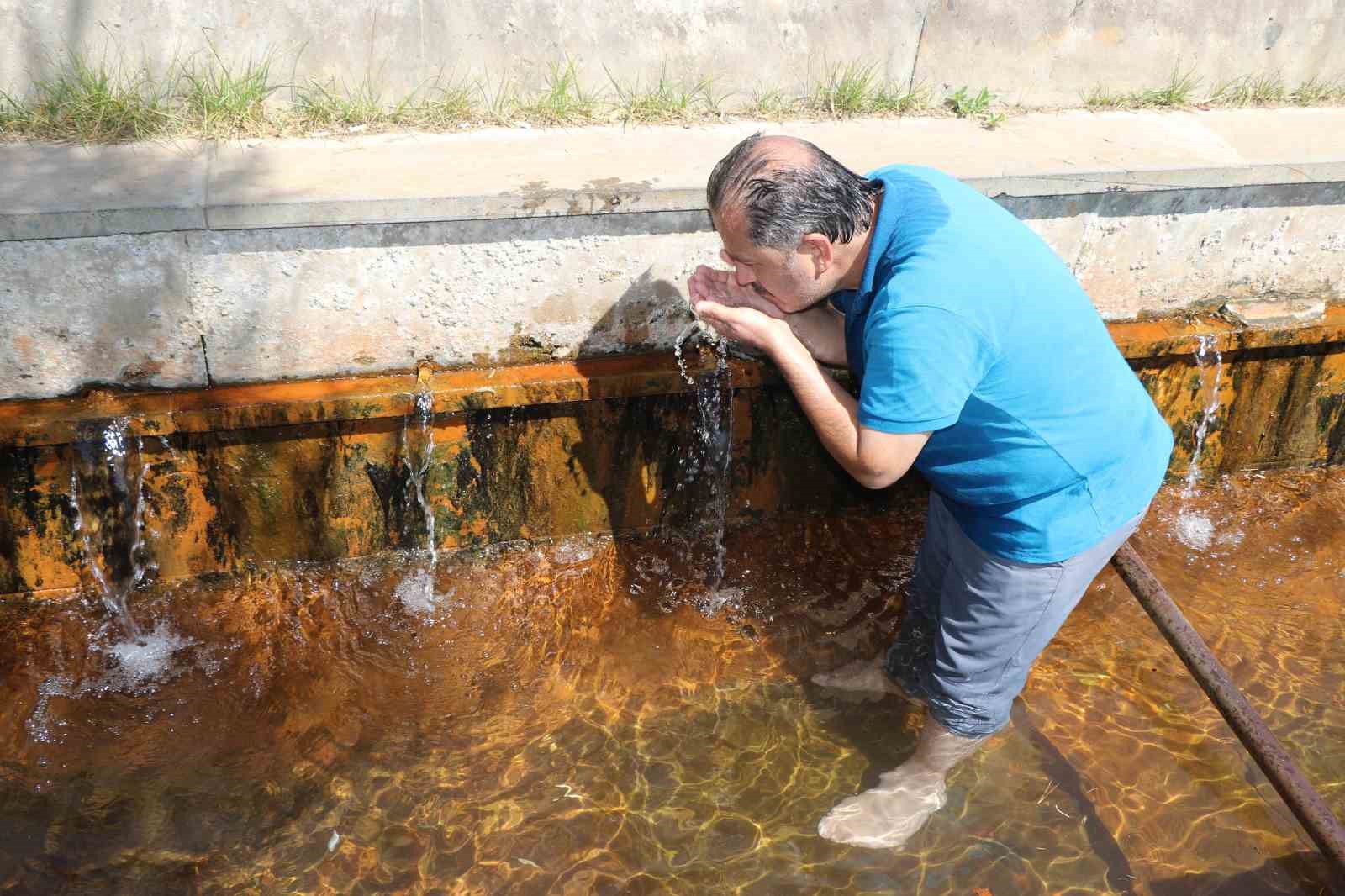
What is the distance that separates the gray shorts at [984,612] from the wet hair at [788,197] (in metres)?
0.95

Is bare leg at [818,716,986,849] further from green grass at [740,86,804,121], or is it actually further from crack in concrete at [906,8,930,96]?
crack in concrete at [906,8,930,96]

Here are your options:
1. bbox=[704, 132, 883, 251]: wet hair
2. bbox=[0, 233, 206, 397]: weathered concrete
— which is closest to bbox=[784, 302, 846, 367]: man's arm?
bbox=[704, 132, 883, 251]: wet hair

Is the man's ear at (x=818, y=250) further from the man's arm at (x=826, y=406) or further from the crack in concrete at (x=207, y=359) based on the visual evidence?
the crack in concrete at (x=207, y=359)

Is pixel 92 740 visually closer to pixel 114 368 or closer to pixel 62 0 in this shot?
pixel 114 368

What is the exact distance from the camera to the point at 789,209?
2.22 m

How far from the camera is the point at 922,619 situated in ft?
10.9

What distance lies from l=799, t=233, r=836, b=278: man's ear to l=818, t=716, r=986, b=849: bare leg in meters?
1.51

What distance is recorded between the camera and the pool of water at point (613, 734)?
3.10m

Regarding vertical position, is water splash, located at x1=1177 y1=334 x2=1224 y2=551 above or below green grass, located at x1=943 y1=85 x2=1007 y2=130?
below

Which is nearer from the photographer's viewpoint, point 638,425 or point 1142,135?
point 638,425

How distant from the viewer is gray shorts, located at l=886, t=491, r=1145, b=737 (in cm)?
262

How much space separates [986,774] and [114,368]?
3115mm

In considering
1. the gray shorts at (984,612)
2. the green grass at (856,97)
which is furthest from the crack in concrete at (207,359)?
the green grass at (856,97)

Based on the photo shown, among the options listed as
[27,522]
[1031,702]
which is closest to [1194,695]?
[1031,702]
